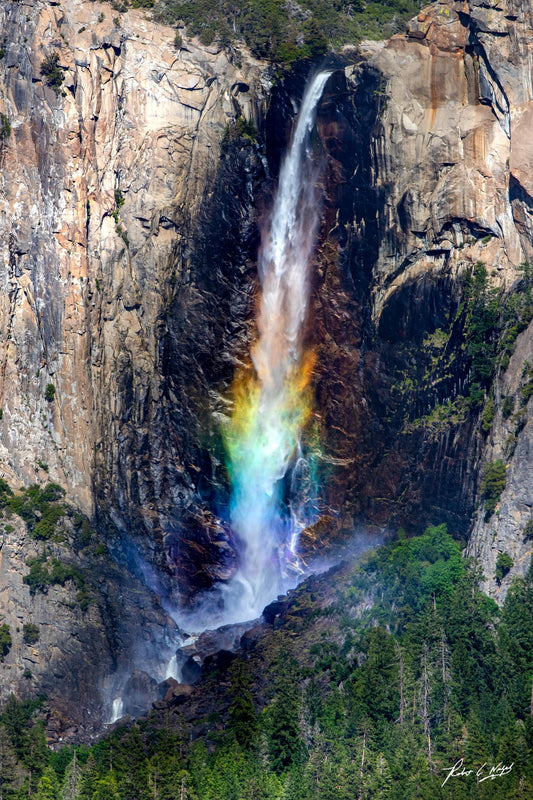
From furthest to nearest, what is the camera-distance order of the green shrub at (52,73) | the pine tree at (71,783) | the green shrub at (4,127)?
the green shrub at (52,73), the green shrub at (4,127), the pine tree at (71,783)

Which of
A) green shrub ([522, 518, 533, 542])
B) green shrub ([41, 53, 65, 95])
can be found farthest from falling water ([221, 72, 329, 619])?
green shrub ([522, 518, 533, 542])

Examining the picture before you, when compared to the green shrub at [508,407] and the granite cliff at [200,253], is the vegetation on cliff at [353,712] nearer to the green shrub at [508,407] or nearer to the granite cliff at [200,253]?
the granite cliff at [200,253]

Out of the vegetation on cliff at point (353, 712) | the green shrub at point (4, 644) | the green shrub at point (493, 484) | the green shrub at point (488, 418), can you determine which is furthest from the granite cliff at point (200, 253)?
the vegetation on cliff at point (353, 712)

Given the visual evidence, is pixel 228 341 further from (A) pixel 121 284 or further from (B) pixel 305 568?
(B) pixel 305 568

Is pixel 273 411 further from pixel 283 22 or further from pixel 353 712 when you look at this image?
pixel 353 712

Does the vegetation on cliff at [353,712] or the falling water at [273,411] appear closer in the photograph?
the vegetation on cliff at [353,712]
